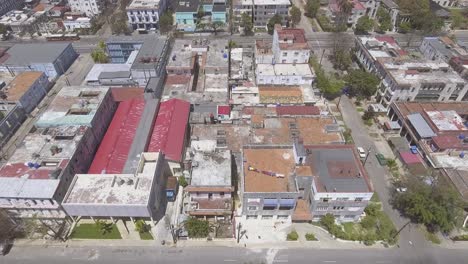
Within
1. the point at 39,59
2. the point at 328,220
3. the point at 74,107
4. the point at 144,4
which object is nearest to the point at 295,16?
the point at 144,4

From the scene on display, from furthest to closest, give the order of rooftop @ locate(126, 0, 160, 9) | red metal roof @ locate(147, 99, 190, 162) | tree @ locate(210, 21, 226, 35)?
tree @ locate(210, 21, 226, 35)
rooftop @ locate(126, 0, 160, 9)
red metal roof @ locate(147, 99, 190, 162)

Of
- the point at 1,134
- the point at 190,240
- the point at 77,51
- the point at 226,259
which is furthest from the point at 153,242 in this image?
the point at 77,51

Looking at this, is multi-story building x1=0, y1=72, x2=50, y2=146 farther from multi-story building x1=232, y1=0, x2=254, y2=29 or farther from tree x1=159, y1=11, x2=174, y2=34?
multi-story building x1=232, y1=0, x2=254, y2=29

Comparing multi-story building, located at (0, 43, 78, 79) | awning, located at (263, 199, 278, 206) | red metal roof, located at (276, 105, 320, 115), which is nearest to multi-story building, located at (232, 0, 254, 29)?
red metal roof, located at (276, 105, 320, 115)

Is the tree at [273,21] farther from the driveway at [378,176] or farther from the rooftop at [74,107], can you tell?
the rooftop at [74,107]

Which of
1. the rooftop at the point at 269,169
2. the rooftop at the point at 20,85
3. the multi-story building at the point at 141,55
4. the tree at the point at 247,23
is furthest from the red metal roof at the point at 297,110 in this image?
the rooftop at the point at 20,85

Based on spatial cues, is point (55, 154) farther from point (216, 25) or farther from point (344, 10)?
point (344, 10)
